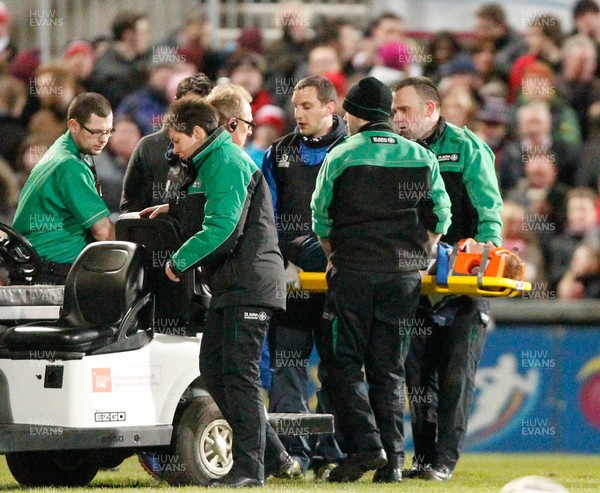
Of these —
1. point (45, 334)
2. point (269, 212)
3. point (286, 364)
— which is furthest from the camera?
point (286, 364)

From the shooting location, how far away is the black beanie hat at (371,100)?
27.0 feet

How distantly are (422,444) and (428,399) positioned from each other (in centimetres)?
27

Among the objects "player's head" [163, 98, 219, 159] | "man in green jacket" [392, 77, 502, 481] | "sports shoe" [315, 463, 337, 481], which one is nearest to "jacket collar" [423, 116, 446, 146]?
"man in green jacket" [392, 77, 502, 481]

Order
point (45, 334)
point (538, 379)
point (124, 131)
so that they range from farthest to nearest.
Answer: point (124, 131) < point (538, 379) < point (45, 334)

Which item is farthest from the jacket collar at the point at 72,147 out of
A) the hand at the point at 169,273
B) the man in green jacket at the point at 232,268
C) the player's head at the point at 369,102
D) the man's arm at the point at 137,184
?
the player's head at the point at 369,102

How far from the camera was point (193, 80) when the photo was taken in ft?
30.4

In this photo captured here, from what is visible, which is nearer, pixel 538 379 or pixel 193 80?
pixel 193 80

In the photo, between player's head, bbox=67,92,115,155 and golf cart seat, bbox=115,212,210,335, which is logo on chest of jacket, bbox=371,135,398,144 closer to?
golf cart seat, bbox=115,212,210,335

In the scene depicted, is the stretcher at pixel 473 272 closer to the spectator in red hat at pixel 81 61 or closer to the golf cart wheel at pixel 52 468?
the golf cart wheel at pixel 52 468

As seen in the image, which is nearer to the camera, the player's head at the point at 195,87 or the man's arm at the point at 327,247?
the man's arm at the point at 327,247

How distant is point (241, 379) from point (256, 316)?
33 cm

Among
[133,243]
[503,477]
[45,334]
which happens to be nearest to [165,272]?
[133,243]

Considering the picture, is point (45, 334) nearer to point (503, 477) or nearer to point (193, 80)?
point (193, 80)

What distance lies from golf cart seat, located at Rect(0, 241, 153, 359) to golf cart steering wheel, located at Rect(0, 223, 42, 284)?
2.37 feet
